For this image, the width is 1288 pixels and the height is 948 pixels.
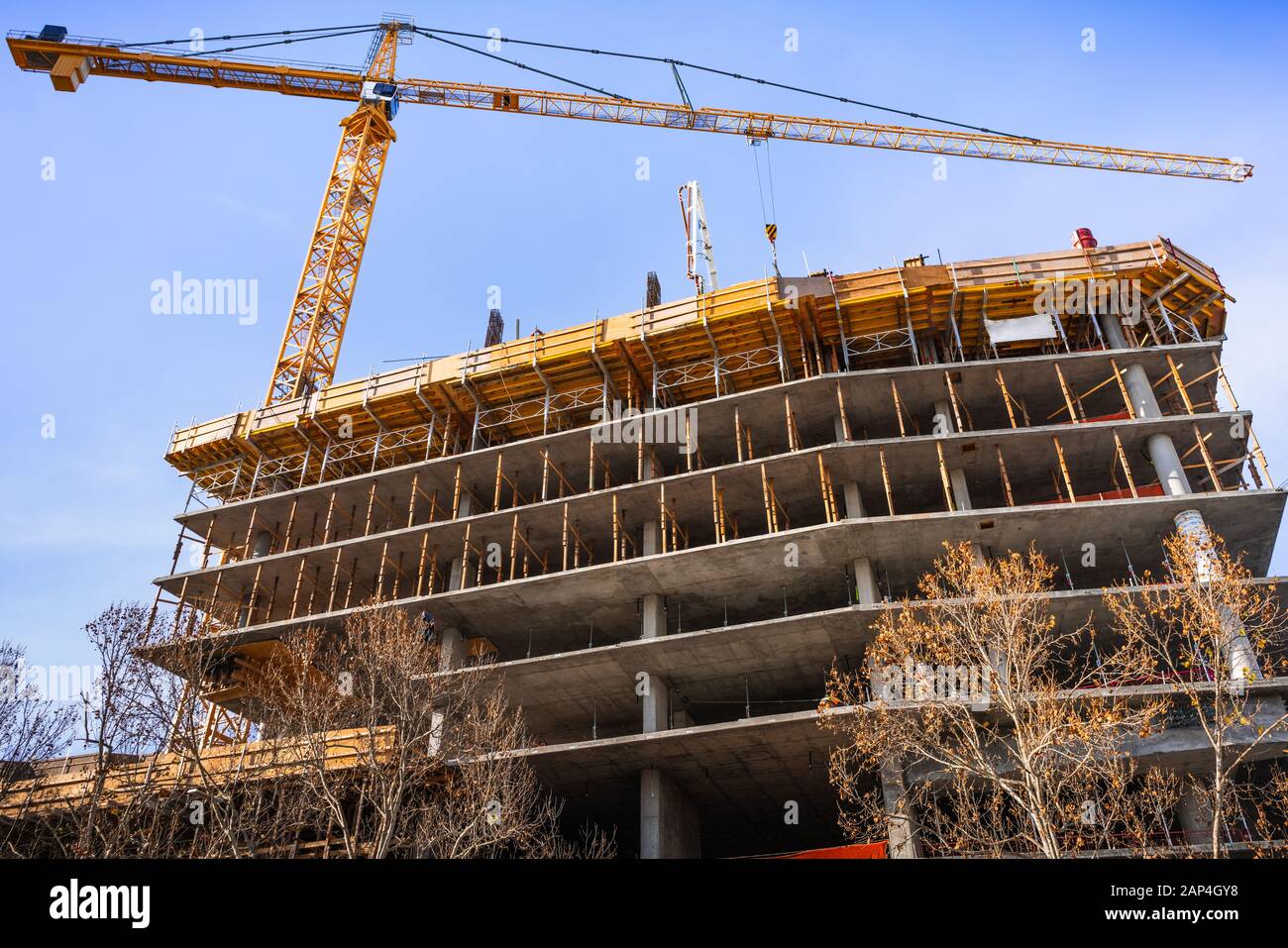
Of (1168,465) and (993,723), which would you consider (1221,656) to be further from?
(1168,465)

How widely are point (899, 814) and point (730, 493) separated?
13.5m

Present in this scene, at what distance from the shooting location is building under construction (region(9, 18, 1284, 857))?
2933cm

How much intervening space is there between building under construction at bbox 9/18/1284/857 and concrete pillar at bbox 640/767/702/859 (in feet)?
0.31

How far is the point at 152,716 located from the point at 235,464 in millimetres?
21870

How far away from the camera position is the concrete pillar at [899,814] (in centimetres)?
2350

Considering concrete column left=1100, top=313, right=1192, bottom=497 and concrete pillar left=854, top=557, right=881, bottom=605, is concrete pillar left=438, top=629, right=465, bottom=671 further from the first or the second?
concrete column left=1100, top=313, right=1192, bottom=497

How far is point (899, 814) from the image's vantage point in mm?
22797

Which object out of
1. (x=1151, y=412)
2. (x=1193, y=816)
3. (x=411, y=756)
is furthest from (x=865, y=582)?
(x=411, y=756)

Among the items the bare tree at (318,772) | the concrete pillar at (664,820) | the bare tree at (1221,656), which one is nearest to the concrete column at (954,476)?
the bare tree at (1221,656)

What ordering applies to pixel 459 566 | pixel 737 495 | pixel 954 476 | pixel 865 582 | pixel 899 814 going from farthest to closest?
pixel 459 566 → pixel 737 495 → pixel 954 476 → pixel 865 582 → pixel 899 814

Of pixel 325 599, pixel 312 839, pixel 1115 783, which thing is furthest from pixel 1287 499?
pixel 325 599

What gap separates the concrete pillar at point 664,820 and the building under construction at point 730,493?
0.09 m

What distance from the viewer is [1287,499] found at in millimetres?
28484
